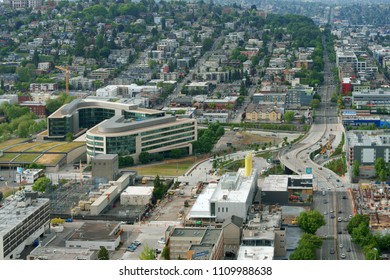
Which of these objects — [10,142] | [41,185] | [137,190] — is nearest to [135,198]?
[137,190]

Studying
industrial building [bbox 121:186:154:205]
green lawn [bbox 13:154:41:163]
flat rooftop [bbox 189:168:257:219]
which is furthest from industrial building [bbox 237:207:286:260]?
green lawn [bbox 13:154:41:163]

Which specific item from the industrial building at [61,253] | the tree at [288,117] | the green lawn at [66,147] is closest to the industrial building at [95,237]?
the industrial building at [61,253]

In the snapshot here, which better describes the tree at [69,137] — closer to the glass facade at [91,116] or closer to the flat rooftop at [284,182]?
the glass facade at [91,116]

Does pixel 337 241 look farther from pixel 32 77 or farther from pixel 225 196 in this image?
pixel 32 77

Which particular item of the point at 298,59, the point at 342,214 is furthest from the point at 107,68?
the point at 342,214

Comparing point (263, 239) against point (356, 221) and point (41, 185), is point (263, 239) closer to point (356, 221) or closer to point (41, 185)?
point (356, 221)
